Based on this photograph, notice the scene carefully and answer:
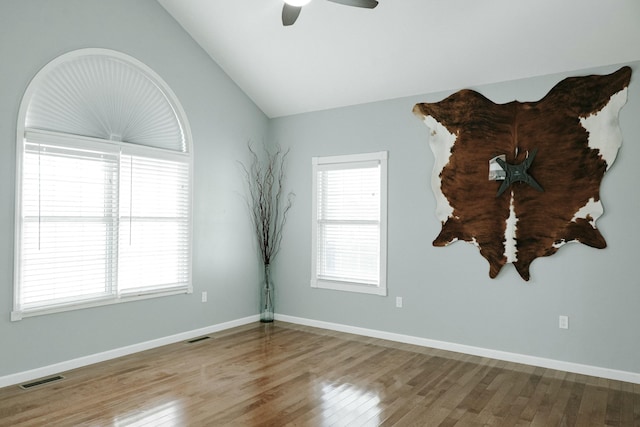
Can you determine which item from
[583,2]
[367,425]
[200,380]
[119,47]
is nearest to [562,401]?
[367,425]

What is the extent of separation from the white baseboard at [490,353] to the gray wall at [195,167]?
1.20m

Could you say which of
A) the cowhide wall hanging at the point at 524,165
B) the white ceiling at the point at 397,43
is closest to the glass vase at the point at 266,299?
the white ceiling at the point at 397,43

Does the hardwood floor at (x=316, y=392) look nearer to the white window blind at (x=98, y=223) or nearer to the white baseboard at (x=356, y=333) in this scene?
the white baseboard at (x=356, y=333)

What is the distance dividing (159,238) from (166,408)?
2.08 metres

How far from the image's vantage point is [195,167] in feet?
17.3

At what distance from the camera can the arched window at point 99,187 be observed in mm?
3887

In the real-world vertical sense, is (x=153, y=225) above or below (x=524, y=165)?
below

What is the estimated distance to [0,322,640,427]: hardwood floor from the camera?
312 centimetres

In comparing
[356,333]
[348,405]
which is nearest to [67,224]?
[348,405]

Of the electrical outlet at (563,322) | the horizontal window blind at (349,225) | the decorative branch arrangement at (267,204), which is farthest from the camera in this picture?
the decorative branch arrangement at (267,204)

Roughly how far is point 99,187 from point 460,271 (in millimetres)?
3650

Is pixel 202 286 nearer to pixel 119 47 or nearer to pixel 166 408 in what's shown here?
pixel 166 408

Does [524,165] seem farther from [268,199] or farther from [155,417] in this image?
[155,417]

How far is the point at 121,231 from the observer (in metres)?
4.53
